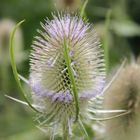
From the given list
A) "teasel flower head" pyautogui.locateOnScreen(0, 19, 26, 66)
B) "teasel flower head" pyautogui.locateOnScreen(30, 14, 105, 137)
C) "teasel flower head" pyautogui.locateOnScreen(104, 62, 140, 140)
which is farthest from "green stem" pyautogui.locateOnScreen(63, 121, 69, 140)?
"teasel flower head" pyautogui.locateOnScreen(0, 19, 26, 66)

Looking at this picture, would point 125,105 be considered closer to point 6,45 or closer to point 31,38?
point 6,45

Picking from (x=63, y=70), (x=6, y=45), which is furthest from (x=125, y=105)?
(x=6, y=45)

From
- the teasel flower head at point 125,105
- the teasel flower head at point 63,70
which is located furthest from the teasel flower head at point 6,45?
the teasel flower head at point 63,70

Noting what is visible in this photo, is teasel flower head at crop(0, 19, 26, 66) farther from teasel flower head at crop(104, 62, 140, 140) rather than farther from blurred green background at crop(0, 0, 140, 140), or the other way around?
teasel flower head at crop(104, 62, 140, 140)

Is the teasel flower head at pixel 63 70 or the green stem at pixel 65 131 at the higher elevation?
the teasel flower head at pixel 63 70

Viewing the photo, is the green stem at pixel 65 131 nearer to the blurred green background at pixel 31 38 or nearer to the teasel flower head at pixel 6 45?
the blurred green background at pixel 31 38

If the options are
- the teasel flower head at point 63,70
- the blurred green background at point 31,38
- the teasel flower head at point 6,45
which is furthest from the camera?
the teasel flower head at point 6,45

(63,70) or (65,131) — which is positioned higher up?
(63,70)
